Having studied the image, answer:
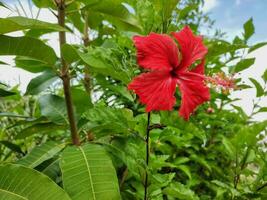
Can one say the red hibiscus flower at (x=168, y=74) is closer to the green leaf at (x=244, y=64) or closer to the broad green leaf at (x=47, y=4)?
the broad green leaf at (x=47, y=4)

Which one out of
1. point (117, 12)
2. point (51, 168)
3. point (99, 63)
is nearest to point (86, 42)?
point (117, 12)

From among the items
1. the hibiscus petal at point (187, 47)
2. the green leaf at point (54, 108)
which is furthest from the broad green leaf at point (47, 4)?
the hibiscus petal at point (187, 47)

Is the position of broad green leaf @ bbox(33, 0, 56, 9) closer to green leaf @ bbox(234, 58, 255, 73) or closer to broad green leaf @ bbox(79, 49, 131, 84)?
broad green leaf @ bbox(79, 49, 131, 84)

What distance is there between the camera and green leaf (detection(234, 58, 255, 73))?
68.5 inches

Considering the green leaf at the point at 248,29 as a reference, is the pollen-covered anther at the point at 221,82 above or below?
below

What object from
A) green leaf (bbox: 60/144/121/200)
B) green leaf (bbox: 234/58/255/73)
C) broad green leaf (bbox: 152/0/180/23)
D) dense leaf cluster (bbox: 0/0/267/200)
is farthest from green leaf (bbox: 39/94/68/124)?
green leaf (bbox: 234/58/255/73)

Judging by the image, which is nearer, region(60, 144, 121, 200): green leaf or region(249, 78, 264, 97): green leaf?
region(60, 144, 121, 200): green leaf

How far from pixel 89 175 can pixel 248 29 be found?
3.73ft

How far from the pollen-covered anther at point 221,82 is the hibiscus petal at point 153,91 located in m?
0.17

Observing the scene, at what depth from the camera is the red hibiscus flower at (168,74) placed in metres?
0.93

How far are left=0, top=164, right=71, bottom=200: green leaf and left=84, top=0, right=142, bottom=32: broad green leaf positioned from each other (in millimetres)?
658

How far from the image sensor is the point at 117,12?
62.1 inches

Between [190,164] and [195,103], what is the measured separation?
47.7 inches

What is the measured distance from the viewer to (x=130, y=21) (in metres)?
1.64
